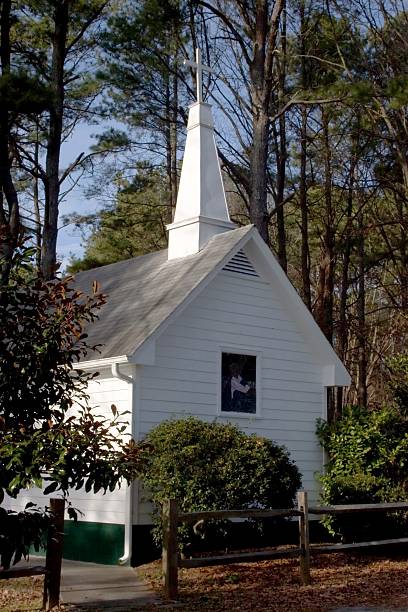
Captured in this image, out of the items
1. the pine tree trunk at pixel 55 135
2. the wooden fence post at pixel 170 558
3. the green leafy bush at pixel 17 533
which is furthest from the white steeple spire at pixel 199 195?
the green leafy bush at pixel 17 533

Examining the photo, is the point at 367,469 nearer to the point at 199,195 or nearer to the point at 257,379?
the point at 257,379

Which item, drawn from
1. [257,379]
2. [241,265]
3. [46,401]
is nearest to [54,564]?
[46,401]

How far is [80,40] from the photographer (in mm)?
25250

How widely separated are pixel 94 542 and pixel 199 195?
22.9 ft

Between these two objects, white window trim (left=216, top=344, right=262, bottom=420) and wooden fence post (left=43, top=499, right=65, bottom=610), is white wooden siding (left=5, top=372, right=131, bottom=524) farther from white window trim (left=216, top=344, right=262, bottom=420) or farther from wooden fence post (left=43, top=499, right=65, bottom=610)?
wooden fence post (left=43, top=499, right=65, bottom=610)

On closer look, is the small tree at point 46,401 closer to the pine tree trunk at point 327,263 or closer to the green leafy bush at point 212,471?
the green leafy bush at point 212,471

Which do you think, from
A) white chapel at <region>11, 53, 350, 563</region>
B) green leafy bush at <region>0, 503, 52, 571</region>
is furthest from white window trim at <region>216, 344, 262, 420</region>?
green leafy bush at <region>0, 503, 52, 571</region>

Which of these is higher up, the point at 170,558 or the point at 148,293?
the point at 148,293

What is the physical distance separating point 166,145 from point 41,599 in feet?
69.8

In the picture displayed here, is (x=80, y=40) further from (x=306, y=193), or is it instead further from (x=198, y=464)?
(x=198, y=464)

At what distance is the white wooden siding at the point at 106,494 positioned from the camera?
Result: 523 inches

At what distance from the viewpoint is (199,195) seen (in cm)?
1669

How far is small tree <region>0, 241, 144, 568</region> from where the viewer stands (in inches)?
323

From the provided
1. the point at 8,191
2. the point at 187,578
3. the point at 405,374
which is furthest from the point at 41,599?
the point at 8,191
